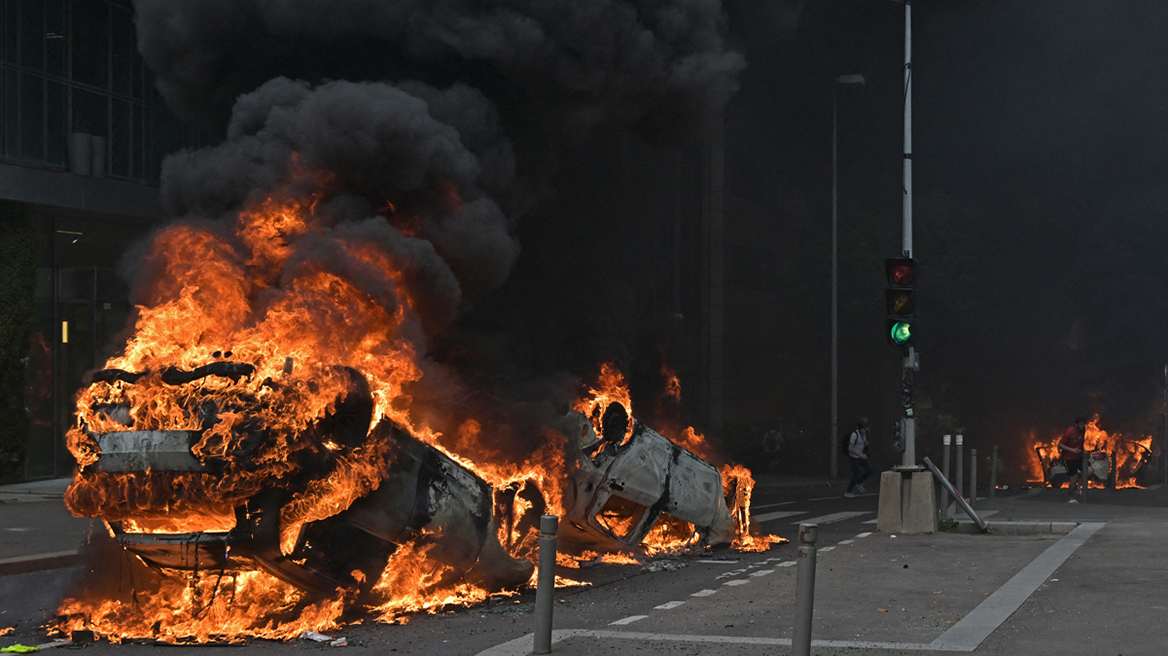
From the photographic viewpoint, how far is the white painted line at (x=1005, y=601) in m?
7.48

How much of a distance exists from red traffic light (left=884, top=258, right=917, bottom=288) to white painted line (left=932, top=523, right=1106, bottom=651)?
3.46 m

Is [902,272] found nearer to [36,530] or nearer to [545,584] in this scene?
[545,584]

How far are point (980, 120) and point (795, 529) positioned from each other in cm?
2764

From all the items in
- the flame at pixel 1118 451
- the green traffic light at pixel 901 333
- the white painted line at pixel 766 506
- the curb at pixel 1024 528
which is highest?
the green traffic light at pixel 901 333

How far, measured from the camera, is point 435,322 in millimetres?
10773

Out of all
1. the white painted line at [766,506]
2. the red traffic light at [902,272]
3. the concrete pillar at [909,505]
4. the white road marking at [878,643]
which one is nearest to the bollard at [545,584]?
the white road marking at [878,643]

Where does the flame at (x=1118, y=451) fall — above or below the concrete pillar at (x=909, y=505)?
below

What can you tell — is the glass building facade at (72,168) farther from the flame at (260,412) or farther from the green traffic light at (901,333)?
the green traffic light at (901,333)

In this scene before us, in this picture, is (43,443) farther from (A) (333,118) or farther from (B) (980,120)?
(B) (980,120)

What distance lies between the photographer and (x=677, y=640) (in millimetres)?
7527

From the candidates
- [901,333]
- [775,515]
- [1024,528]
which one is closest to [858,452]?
[775,515]

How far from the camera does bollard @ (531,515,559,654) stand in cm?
684

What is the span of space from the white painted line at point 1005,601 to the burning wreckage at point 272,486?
3327 millimetres

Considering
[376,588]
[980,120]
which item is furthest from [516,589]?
[980,120]
